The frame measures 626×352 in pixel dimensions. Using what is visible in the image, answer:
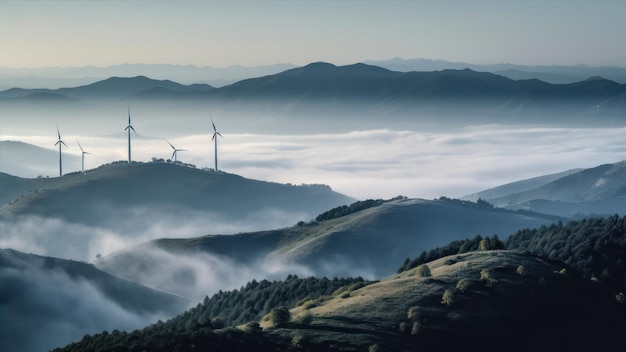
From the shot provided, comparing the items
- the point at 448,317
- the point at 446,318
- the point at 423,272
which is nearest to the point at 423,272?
the point at 423,272

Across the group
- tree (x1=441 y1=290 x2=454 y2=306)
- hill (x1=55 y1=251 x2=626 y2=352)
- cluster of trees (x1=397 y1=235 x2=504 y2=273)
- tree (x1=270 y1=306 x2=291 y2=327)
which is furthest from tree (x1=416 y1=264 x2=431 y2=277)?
cluster of trees (x1=397 y1=235 x2=504 y2=273)

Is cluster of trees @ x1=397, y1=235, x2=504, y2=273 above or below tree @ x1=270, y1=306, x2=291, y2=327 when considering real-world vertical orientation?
below

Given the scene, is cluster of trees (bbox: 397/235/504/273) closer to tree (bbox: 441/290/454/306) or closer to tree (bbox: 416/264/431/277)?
tree (bbox: 416/264/431/277)

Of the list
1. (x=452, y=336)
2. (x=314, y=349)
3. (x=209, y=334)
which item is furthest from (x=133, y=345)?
(x=452, y=336)

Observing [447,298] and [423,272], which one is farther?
[423,272]

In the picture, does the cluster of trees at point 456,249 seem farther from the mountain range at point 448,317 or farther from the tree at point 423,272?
the tree at point 423,272

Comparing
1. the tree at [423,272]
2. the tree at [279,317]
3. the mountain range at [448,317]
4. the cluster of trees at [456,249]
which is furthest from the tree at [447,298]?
the cluster of trees at [456,249]

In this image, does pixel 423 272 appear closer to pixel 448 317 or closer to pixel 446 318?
pixel 448 317

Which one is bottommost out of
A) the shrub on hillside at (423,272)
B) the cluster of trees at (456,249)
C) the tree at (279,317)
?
the cluster of trees at (456,249)

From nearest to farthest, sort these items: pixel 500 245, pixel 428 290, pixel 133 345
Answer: pixel 133 345, pixel 428 290, pixel 500 245

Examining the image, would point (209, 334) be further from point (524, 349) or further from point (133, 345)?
point (524, 349)

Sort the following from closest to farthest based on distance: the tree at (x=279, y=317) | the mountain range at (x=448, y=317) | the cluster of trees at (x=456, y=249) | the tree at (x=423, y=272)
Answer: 1. the mountain range at (x=448, y=317)
2. the tree at (x=279, y=317)
3. the tree at (x=423, y=272)
4. the cluster of trees at (x=456, y=249)
